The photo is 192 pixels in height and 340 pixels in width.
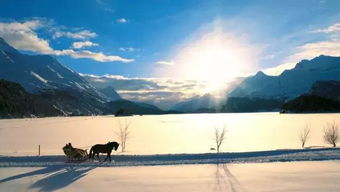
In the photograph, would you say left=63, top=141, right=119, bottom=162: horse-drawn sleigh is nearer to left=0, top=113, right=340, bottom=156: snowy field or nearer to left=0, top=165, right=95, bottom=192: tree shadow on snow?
left=0, top=165, right=95, bottom=192: tree shadow on snow

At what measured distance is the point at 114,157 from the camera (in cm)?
3117

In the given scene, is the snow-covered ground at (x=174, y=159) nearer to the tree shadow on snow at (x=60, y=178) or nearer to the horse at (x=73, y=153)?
the horse at (x=73, y=153)

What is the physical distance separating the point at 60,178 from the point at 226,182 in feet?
29.3

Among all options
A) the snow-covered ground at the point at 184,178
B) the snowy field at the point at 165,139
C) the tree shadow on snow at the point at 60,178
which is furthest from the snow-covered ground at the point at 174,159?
the snowy field at the point at 165,139

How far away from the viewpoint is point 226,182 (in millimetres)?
19531

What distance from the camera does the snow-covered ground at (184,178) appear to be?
1825cm

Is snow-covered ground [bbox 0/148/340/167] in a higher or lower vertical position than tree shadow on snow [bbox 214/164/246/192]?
higher

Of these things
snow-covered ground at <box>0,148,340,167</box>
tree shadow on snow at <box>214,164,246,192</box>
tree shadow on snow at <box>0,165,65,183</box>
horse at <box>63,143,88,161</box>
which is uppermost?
horse at <box>63,143,88,161</box>

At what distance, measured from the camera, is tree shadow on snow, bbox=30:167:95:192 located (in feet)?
62.3

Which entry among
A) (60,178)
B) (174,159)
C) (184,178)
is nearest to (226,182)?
(184,178)

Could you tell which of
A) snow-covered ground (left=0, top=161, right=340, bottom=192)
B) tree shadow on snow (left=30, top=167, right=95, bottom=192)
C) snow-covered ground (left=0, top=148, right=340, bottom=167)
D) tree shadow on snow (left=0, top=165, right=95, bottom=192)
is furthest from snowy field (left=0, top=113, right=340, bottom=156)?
snow-covered ground (left=0, top=161, right=340, bottom=192)

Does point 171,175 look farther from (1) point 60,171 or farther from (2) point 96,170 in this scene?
(1) point 60,171

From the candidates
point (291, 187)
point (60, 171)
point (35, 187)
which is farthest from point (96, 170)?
point (291, 187)

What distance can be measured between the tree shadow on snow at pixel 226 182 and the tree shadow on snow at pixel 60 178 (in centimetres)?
747
